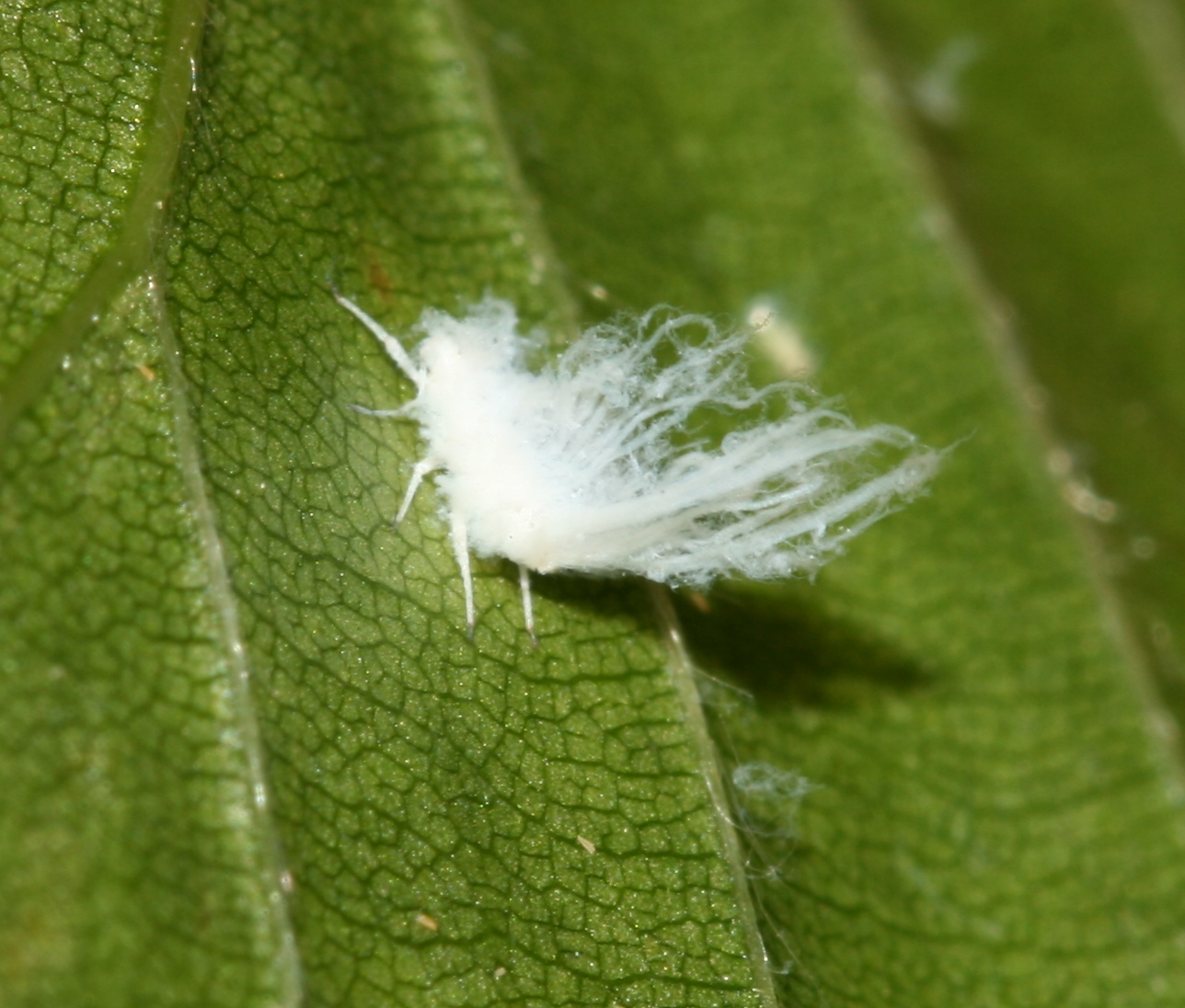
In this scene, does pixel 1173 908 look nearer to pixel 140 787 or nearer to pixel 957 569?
pixel 957 569

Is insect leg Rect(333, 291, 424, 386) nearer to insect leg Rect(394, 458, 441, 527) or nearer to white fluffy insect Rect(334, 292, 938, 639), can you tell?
white fluffy insect Rect(334, 292, 938, 639)

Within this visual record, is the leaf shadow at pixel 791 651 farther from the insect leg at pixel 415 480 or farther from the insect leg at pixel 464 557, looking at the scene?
the insect leg at pixel 415 480

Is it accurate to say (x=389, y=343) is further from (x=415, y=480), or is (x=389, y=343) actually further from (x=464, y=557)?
(x=464, y=557)

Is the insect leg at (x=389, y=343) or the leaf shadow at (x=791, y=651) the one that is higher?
the insect leg at (x=389, y=343)

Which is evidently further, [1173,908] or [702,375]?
[1173,908]

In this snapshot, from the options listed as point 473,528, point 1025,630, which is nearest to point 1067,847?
point 1025,630

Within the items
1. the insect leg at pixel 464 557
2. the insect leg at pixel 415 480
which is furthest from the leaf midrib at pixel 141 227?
the insect leg at pixel 464 557
